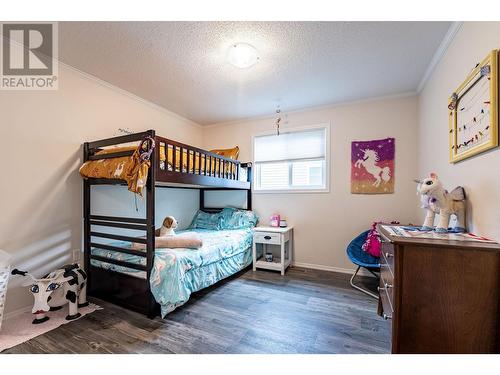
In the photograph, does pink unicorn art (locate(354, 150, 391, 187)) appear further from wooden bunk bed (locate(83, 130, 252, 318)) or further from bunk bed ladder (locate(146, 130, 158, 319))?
bunk bed ladder (locate(146, 130, 158, 319))

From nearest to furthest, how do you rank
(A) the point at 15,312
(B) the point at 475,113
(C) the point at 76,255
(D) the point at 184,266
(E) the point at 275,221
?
(B) the point at 475,113
(A) the point at 15,312
(D) the point at 184,266
(C) the point at 76,255
(E) the point at 275,221

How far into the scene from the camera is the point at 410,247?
115 centimetres

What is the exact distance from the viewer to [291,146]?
3.51 meters

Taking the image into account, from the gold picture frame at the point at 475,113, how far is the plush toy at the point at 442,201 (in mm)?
268

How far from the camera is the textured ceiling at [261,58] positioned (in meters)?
1.70

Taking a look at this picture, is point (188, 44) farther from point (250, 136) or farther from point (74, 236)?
point (74, 236)

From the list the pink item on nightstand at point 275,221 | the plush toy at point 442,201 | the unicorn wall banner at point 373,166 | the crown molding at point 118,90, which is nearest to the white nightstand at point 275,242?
the pink item on nightstand at point 275,221

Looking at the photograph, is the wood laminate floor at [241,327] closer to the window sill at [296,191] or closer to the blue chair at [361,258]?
the blue chair at [361,258]

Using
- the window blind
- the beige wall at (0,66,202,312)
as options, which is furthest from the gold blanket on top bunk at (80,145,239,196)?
the window blind

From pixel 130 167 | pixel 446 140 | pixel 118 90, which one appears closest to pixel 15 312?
pixel 130 167

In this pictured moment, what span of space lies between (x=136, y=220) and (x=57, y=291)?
97 cm

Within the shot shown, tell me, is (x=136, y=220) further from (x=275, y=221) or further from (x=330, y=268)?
(x=330, y=268)
